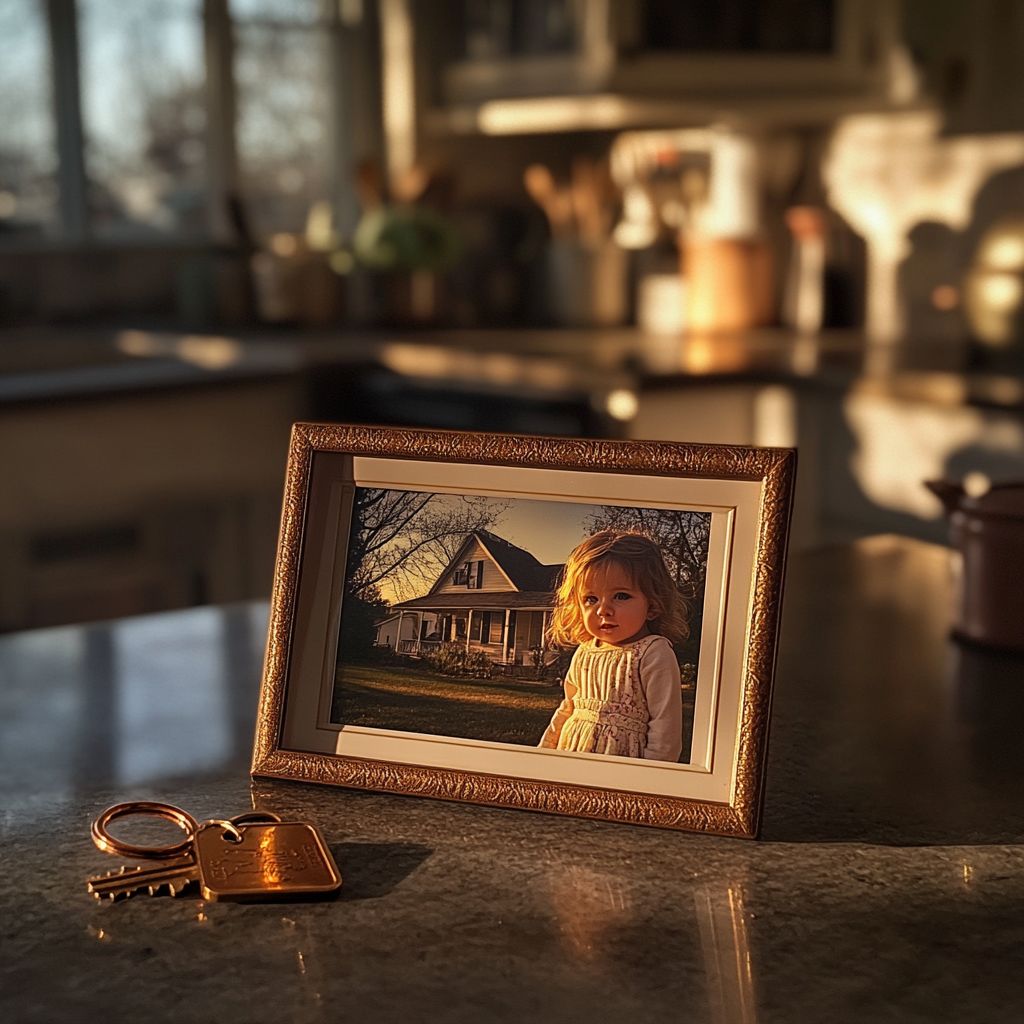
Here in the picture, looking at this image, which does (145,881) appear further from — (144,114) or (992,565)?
(144,114)

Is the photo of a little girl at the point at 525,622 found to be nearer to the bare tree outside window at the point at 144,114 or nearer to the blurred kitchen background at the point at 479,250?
the blurred kitchen background at the point at 479,250

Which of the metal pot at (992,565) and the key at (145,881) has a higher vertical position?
the metal pot at (992,565)

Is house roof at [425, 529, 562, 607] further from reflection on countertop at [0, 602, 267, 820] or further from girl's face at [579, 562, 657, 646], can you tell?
reflection on countertop at [0, 602, 267, 820]

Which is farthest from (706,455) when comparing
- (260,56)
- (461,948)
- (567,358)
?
(260,56)

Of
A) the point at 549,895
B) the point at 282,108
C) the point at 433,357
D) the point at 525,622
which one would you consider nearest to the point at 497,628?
the point at 525,622

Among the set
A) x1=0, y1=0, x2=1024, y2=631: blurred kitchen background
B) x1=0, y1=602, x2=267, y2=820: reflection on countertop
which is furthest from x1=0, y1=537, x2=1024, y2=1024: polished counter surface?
x1=0, y1=0, x2=1024, y2=631: blurred kitchen background

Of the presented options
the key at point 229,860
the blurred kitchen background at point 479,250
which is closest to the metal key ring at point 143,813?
the key at point 229,860

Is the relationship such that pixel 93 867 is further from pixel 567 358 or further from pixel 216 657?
pixel 567 358
